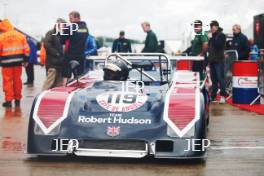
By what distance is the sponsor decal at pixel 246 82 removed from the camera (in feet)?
48.8

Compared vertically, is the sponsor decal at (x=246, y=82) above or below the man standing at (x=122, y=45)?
below

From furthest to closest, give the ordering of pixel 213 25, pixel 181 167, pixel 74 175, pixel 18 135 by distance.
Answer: pixel 213 25
pixel 18 135
pixel 181 167
pixel 74 175

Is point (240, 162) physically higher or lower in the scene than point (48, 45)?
lower

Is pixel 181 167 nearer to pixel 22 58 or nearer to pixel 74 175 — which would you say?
pixel 74 175

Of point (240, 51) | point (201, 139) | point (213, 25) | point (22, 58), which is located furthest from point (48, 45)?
point (201, 139)

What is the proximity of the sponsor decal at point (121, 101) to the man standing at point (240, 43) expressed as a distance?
9.52 metres

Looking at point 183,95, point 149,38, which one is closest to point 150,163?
point 183,95

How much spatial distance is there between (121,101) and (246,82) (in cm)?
745

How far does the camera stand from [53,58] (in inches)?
540

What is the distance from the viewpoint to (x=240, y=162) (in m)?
7.61

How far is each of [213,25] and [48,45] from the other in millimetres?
3688

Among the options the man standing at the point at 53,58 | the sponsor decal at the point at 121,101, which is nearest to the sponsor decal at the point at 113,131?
the sponsor decal at the point at 121,101

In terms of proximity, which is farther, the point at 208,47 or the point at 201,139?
the point at 208,47

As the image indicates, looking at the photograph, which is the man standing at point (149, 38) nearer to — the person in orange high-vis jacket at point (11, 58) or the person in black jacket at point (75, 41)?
the person in orange high-vis jacket at point (11, 58)
